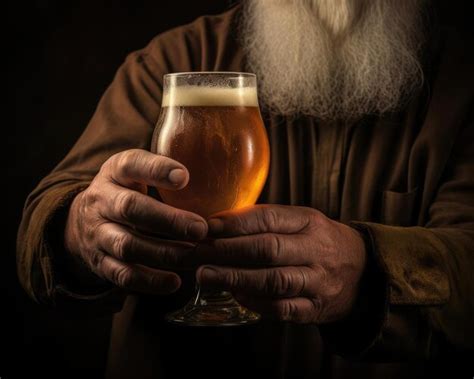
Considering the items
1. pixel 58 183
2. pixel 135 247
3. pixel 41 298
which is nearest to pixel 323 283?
pixel 135 247

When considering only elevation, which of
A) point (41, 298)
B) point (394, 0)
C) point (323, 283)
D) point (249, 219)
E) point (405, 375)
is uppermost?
point (394, 0)

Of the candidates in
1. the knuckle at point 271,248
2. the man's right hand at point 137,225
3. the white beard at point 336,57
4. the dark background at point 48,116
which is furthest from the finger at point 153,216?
the dark background at point 48,116

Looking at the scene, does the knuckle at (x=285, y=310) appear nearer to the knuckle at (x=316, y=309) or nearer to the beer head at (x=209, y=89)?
the knuckle at (x=316, y=309)

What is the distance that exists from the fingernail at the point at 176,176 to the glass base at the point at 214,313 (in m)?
0.26

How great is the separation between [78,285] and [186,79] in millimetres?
633

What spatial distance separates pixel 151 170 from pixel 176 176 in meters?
0.05

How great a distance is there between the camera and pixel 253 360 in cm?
183

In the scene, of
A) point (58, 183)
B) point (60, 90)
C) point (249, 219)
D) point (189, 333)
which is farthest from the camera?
point (60, 90)

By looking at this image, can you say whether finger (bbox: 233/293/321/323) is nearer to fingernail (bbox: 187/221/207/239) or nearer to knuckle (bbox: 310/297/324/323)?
knuckle (bbox: 310/297/324/323)

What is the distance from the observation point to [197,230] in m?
1.07

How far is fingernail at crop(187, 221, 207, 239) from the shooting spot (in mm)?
1070

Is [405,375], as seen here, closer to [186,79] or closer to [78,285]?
[78,285]

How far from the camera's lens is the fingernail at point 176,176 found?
1062 mm

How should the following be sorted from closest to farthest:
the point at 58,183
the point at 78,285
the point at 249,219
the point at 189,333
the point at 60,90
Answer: the point at 249,219
the point at 78,285
the point at 58,183
the point at 189,333
the point at 60,90
